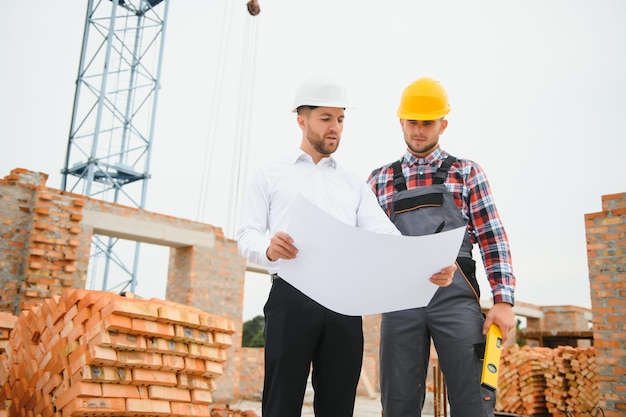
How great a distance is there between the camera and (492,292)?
2477 millimetres

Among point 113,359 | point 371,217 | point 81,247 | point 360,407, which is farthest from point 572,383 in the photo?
point 81,247

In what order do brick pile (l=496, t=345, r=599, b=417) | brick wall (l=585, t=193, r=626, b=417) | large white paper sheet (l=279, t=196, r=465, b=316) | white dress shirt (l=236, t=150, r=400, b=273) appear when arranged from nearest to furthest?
large white paper sheet (l=279, t=196, r=465, b=316) → white dress shirt (l=236, t=150, r=400, b=273) → brick wall (l=585, t=193, r=626, b=417) → brick pile (l=496, t=345, r=599, b=417)

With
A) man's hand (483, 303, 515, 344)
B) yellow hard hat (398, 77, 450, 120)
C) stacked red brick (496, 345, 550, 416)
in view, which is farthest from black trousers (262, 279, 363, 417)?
stacked red brick (496, 345, 550, 416)

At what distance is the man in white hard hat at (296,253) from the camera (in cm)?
193

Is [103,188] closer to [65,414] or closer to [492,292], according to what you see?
[65,414]

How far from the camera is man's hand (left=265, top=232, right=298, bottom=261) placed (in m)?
1.77

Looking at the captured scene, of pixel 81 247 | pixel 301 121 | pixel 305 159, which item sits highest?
pixel 81 247

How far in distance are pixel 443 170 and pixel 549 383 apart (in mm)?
7306

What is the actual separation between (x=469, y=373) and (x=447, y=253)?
2.14 ft

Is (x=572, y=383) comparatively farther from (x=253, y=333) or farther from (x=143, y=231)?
(x=253, y=333)

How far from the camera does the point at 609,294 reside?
5.95m

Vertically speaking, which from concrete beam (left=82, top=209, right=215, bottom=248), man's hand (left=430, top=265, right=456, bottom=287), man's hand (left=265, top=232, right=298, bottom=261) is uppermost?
concrete beam (left=82, top=209, right=215, bottom=248)

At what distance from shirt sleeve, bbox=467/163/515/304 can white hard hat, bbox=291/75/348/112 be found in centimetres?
81

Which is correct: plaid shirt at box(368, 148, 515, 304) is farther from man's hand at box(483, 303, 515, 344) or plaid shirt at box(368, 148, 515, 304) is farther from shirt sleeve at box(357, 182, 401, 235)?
shirt sleeve at box(357, 182, 401, 235)
